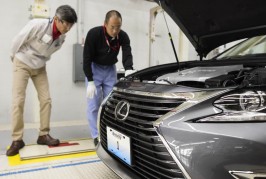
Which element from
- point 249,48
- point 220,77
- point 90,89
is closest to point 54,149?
point 90,89

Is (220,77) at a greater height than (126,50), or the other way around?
(126,50)

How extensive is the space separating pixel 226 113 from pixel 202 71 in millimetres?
560

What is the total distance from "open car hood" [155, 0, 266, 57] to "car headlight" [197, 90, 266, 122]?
0.84 metres

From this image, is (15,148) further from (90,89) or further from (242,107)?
(242,107)

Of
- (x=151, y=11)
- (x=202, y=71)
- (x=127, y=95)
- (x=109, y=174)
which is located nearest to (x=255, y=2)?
(x=202, y=71)

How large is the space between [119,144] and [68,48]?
9.02ft

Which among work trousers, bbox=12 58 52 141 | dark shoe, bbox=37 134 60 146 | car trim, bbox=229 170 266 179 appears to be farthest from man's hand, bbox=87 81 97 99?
car trim, bbox=229 170 266 179

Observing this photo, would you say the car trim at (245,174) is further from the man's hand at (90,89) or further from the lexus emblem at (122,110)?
the man's hand at (90,89)

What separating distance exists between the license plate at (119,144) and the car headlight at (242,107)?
1.34 feet

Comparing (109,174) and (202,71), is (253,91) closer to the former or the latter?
(202,71)

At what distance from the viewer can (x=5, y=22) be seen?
3340mm

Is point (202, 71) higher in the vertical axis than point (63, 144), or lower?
higher

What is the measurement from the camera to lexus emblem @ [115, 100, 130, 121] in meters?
1.19

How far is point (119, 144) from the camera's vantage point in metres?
1.24
